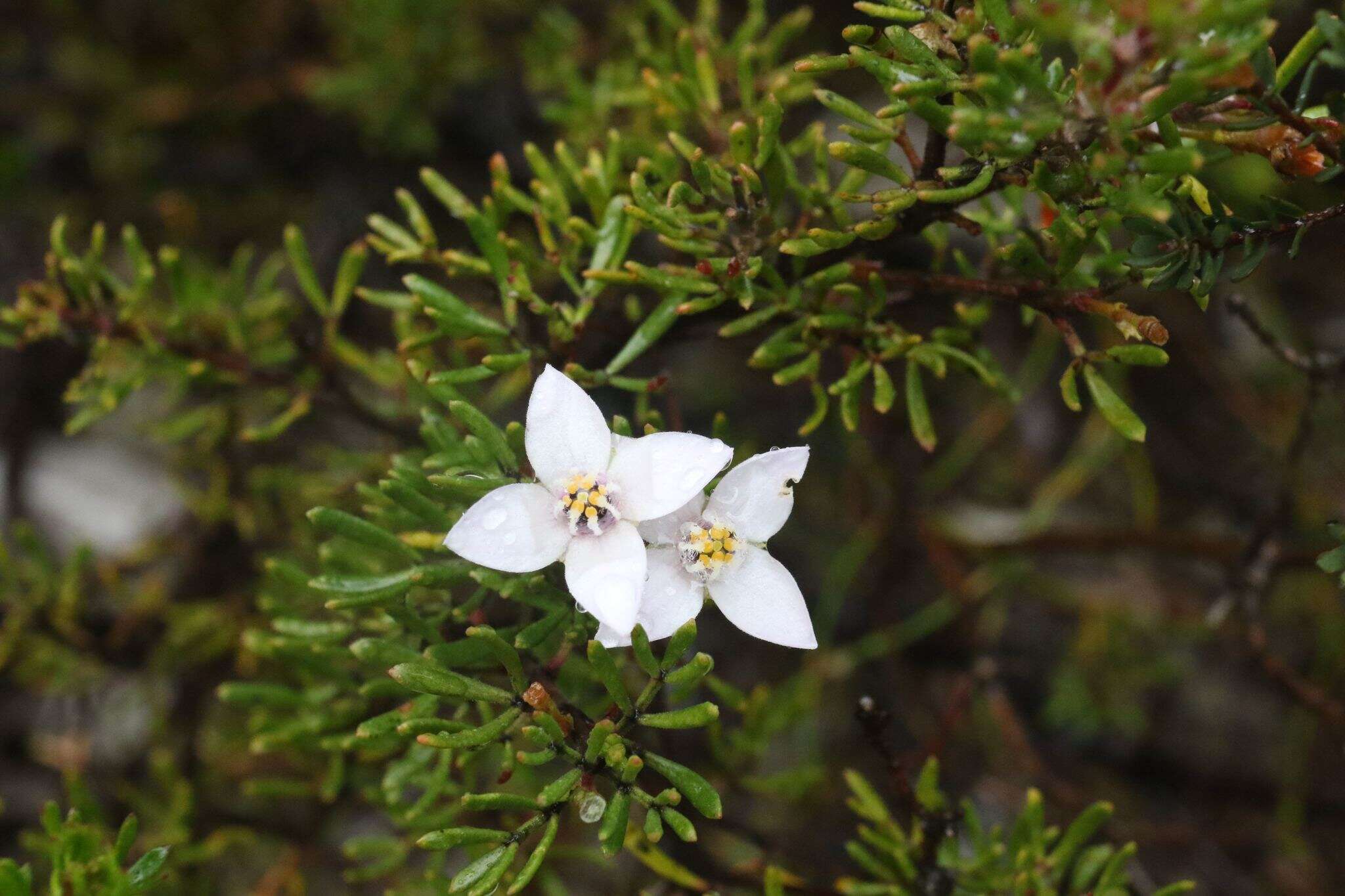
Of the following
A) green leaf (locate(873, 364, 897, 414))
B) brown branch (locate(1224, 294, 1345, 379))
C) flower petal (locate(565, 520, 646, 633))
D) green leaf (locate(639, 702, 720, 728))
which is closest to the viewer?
flower petal (locate(565, 520, 646, 633))

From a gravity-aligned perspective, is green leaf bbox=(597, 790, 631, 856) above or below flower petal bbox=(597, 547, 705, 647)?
below

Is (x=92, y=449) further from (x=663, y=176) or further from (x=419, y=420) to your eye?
(x=663, y=176)

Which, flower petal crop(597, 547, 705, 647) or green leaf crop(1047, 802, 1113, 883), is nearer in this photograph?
flower petal crop(597, 547, 705, 647)

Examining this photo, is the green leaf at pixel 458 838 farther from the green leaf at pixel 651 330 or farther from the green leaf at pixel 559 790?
the green leaf at pixel 651 330

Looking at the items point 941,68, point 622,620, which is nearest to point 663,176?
point 941,68

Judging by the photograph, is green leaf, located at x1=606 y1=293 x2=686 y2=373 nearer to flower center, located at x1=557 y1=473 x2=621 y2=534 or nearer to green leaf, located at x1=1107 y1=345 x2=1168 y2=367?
flower center, located at x1=557 y1=473 x2=621 y2=534

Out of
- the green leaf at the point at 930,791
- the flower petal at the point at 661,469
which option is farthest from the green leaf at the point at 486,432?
the green leaf at the point at 930,791

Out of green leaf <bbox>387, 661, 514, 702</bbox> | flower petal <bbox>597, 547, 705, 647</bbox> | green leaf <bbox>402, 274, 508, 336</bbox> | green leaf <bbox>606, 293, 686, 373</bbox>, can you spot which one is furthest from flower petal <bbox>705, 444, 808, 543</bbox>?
green leaf <bbox>402, 274, 508, 336</bbox>
